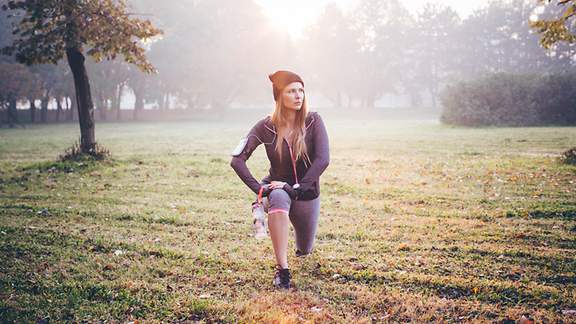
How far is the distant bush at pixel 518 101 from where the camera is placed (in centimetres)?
2719

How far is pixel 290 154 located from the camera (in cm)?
420

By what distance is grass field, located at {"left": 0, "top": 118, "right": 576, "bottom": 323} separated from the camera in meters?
3.71

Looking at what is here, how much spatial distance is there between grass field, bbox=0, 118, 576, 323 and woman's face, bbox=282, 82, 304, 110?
5.72 ft

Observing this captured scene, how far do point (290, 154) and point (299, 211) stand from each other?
0.56 m

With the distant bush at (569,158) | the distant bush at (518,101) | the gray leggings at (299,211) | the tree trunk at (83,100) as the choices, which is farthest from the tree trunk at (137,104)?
the gray leggings at (299,211)

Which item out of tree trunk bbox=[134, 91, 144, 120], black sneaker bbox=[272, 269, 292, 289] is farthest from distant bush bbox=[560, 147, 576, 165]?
tree trunk bbox=[134, 91, 144, 120]

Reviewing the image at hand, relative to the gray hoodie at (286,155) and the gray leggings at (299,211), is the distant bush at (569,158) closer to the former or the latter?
the gray leggings at (299,211)

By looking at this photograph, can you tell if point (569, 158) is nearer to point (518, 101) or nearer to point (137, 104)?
point (518, 101)

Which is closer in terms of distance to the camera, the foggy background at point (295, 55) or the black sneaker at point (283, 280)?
the black sneaker at point (283, 280)

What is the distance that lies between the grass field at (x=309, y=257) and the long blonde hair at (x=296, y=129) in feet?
4.20

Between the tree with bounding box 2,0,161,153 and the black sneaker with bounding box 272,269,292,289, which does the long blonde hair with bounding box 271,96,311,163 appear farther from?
the tree with bounding box 2,0,161,153

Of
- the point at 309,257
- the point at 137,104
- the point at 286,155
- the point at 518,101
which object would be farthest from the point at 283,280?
the point at 137,104

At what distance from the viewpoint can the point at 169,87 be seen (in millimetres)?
53531

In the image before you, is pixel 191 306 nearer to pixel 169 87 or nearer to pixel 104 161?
pixel 104 161
